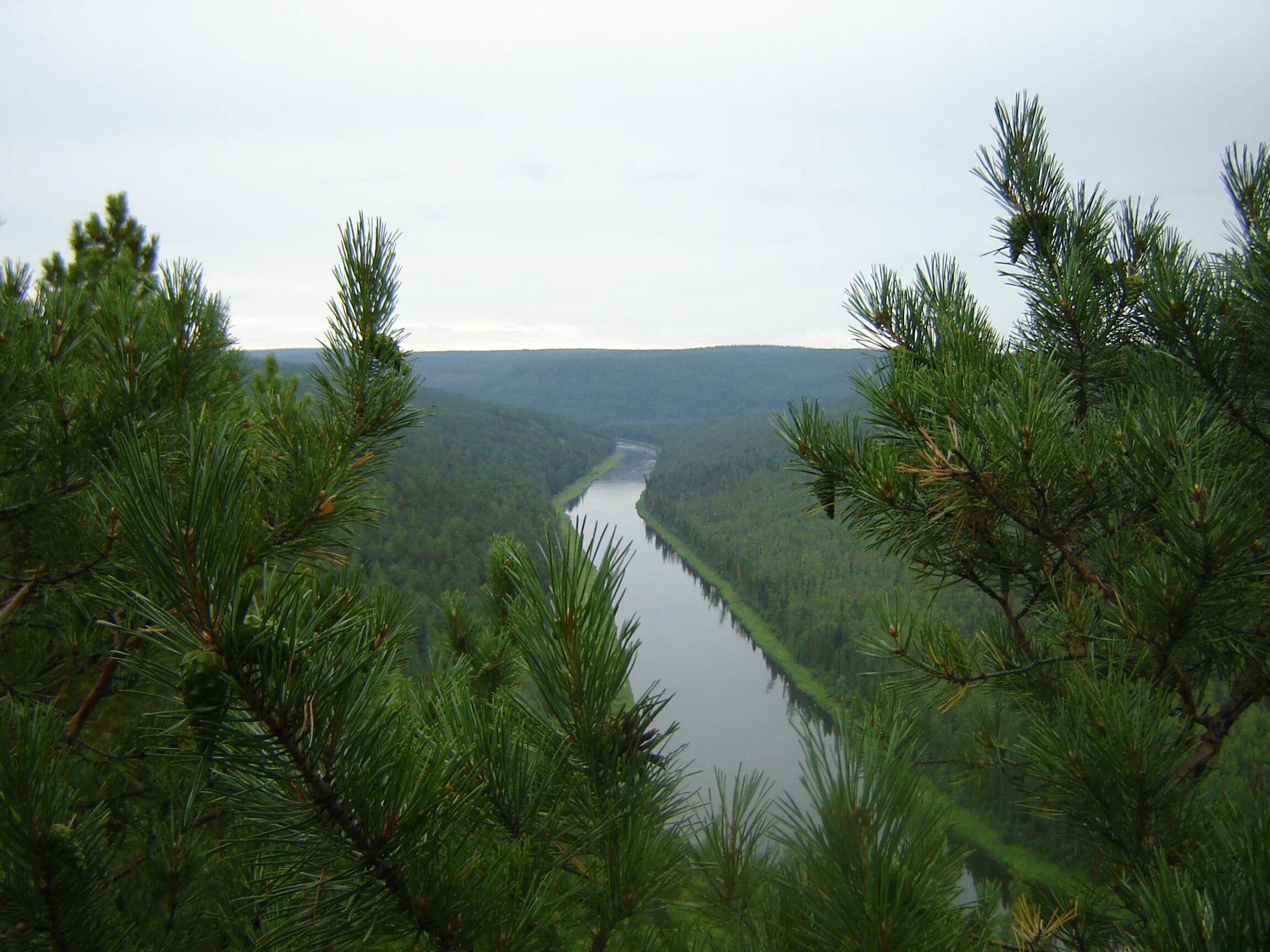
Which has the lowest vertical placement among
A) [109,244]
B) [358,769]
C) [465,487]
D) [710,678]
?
[710,678]

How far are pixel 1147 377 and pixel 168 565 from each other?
2201mm

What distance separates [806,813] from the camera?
886mm

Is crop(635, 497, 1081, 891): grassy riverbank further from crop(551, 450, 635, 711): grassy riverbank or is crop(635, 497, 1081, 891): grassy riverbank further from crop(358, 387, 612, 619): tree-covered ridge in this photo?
crop(358, 387, 612, 619): tree-covered ridge

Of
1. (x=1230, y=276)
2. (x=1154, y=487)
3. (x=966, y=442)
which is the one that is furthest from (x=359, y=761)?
(x=1230, y=276)

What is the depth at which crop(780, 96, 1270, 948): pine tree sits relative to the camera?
4.81ft

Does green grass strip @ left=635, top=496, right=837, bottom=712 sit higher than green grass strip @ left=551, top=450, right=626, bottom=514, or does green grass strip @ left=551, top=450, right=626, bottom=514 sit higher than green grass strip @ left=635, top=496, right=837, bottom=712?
green grass strip @ left=551, top=450, right=626, bottom=514

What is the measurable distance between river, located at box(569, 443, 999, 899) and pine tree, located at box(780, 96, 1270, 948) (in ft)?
56.3

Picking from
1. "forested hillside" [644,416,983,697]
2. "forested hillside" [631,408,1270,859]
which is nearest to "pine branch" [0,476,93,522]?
"forested hillside" [631,408,1270,859]

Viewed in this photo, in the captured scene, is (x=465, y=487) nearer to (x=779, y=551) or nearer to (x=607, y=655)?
(x=779, y=551)

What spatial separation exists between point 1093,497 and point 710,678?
1409 inches

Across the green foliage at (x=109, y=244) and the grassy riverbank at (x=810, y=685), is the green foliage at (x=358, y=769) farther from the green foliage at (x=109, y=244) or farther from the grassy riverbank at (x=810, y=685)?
the green foliage at (x=109, y=244)

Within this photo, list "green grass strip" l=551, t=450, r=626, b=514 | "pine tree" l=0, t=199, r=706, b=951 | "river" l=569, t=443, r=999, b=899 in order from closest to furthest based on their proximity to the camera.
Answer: "pine tree" l=0, t=199, r=706, b=951
"river" l=569, t=443, r=999, b=899
"green grass strip" l=551, t=450, r=626, b=514

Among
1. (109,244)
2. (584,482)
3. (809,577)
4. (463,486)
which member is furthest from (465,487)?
(109,244)

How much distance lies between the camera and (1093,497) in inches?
68.1
